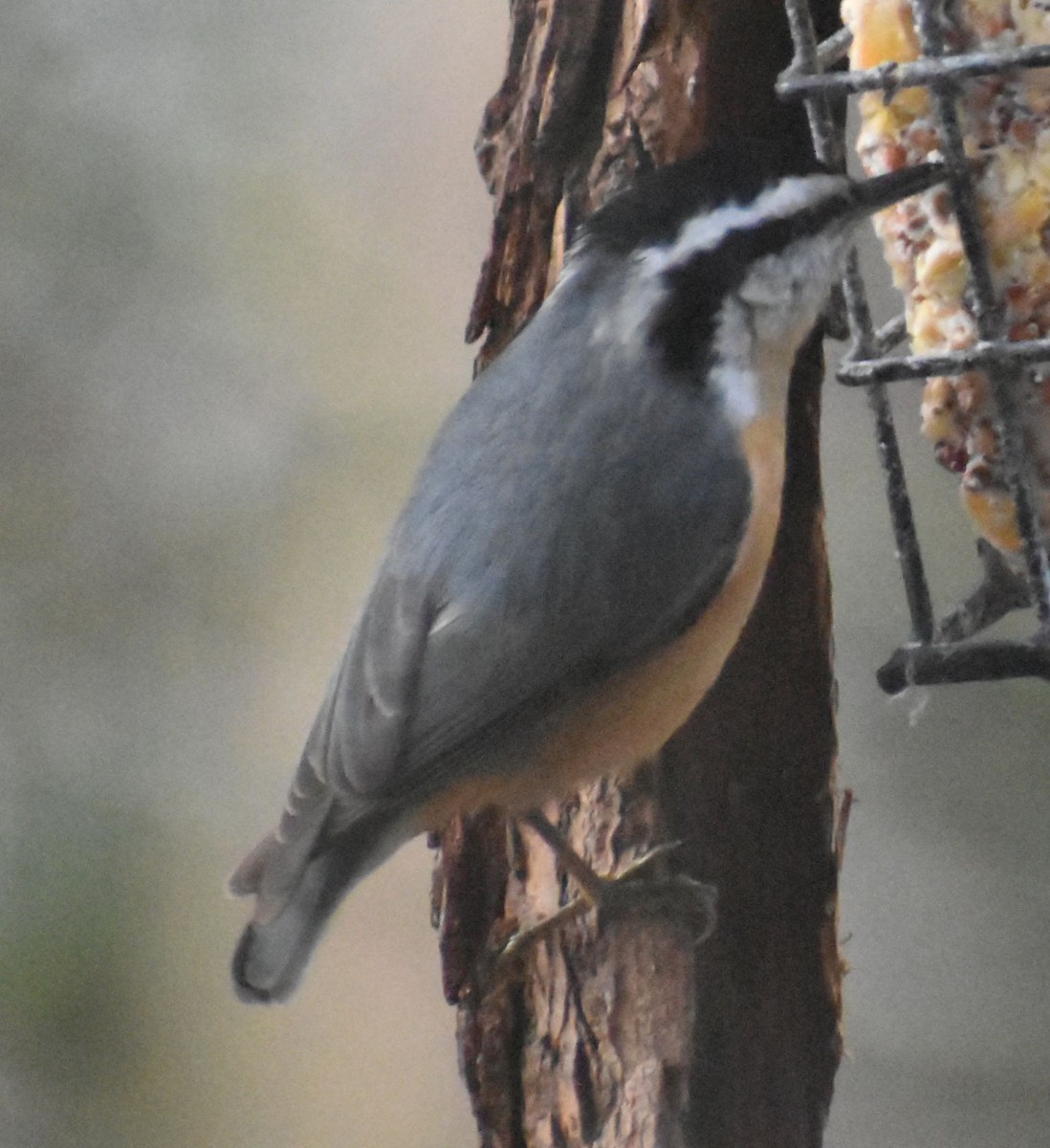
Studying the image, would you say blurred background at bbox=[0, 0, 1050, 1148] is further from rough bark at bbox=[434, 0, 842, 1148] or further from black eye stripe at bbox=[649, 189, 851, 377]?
black eye stripe at bbox=[649, 189, 851, 377]

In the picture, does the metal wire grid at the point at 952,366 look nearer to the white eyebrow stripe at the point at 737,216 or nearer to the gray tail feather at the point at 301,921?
the white eyebrow stripe at the point at 737,216

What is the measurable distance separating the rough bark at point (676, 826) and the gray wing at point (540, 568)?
0.45 ft

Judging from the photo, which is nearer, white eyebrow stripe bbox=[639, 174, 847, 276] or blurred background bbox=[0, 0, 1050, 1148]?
white eyebrow stripe bbox=[639, 174, 847, 276]

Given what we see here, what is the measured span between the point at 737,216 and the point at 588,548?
0.68 feet

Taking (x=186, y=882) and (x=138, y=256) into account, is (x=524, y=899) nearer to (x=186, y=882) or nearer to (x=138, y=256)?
(x=186, y=882)

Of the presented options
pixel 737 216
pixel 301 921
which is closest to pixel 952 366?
pixel 737 216

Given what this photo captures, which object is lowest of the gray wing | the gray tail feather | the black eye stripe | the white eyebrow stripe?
the gray tail feather

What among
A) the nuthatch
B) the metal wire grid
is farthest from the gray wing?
the metal wire grid

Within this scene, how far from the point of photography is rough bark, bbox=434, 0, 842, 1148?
38.7 inches

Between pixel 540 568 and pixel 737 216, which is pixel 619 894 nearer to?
pixel 540 568

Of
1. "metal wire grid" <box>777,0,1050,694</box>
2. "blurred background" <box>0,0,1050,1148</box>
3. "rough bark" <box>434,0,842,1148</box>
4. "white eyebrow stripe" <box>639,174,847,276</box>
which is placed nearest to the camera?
"metal wire grid" <box>777,0,1050,694</box>

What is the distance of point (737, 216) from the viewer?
90cm

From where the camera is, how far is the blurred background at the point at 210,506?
1.43 m

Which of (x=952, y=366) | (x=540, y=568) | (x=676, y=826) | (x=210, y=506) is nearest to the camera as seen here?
(x=952, y=366)
